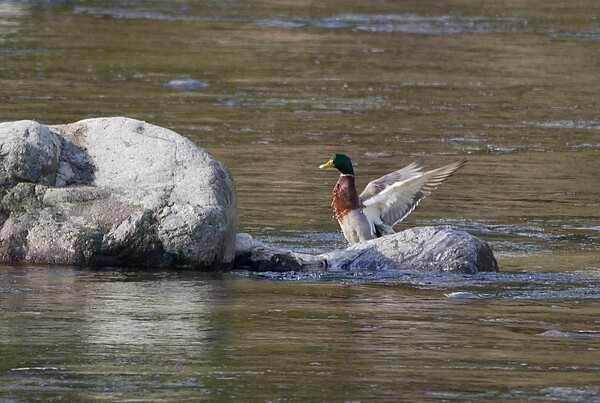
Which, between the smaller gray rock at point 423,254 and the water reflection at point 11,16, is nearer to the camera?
the smaller gray rock at point 423,254

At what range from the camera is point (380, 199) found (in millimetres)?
11352

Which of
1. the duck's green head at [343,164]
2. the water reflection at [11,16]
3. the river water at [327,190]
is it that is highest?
the duck's green head at [343,164]

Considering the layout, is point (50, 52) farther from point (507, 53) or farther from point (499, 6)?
point (499, 6)

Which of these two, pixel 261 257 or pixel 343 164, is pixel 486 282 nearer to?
pixel 261 257

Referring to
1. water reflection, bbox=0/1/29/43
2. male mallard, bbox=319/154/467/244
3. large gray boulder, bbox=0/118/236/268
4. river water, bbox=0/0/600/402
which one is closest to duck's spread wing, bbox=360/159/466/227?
male mallard, bbox=319/154/467/244

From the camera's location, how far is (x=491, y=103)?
1939 centimetres

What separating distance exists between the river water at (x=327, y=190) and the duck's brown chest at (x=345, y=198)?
0.33m

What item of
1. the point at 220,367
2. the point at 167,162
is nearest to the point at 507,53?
the point at 167,162

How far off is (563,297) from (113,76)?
507 inches

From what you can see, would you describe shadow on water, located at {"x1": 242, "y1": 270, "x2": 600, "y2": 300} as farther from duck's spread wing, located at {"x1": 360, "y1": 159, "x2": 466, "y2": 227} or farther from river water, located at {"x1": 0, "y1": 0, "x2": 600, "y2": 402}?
duck's spread wing, located at {"x1": 360, "y1": 159, "x2": 466, "y2": 227}

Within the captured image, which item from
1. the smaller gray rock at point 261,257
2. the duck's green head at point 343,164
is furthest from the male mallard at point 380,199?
the smaller gray rock at point 261,257

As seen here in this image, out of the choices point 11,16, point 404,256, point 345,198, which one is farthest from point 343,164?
point 11,16

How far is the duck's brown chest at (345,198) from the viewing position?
36.8ft

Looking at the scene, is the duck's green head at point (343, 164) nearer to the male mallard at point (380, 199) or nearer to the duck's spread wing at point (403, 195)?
the male mallard at point (380, 199)
